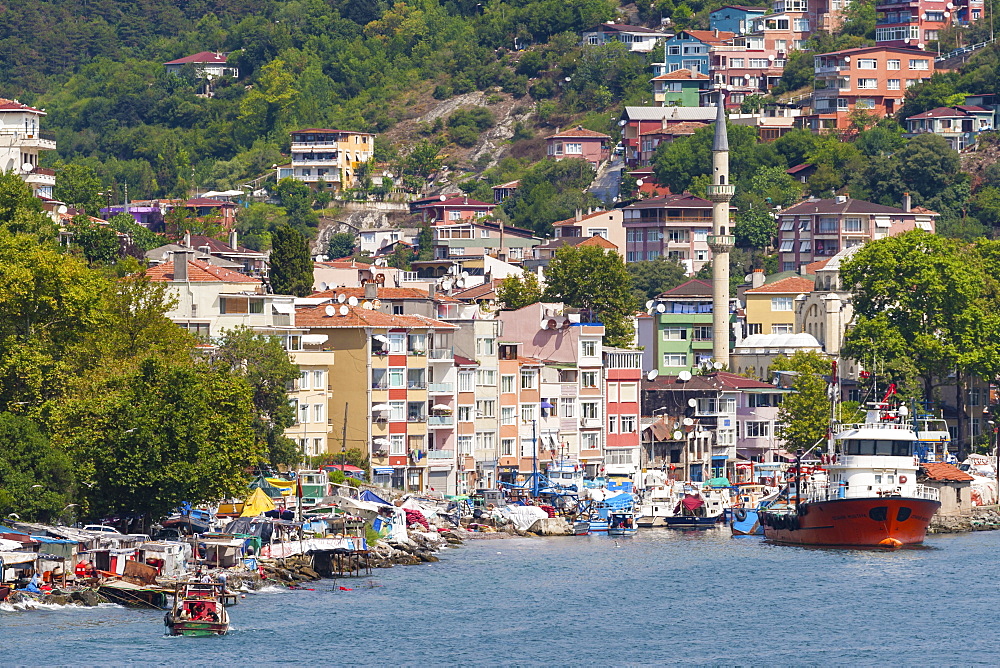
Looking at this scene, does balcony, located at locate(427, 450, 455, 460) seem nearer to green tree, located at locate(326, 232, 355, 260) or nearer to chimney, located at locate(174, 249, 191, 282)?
chimney, located at locate(174, 249, 191, 282)

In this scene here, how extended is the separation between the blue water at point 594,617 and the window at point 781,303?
57.5 m

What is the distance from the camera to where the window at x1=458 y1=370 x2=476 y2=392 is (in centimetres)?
10719

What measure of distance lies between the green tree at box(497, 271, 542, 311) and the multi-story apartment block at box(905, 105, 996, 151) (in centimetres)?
6003

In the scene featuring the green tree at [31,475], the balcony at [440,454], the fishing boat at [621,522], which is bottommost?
the fishing boat at [621,522]

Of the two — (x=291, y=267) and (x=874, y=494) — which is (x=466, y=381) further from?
(x=874, y=494)

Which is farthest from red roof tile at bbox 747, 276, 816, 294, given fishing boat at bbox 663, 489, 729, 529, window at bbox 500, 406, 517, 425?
window at bbox 500, 406, 517, 425

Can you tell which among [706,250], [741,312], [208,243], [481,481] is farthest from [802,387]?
[706,250]

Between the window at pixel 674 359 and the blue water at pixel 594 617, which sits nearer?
the blue water at pixel 594 617

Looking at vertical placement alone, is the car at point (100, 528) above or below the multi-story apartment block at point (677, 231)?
below

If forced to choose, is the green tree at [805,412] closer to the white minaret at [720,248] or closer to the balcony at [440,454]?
the white minaret at [720,248]

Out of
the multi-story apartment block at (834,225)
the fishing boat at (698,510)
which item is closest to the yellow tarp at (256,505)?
the fishing boat at (698,510)

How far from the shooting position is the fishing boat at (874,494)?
93.9 meters

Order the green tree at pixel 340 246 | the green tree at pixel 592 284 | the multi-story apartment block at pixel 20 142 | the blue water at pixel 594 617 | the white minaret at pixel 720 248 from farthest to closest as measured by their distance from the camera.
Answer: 1. the green tree at pixel 340 246
2. the white minaret at pixel 720 248
3. the green tree at pixel 592 284
4. the multi-story apartment block at pixel 20 142
5. the blue water at pixel 594 617

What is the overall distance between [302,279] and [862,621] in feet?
198
